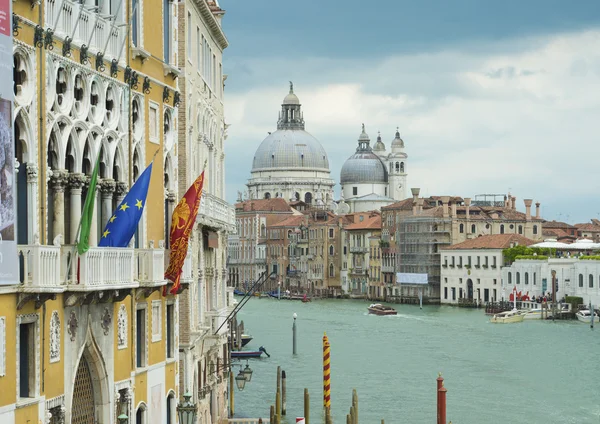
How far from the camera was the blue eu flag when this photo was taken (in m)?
9.75

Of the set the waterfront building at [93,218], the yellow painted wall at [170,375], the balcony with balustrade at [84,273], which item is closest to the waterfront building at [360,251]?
the yellow painted wall at [170,375]

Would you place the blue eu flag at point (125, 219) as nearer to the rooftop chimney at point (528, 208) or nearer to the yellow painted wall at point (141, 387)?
the yellow painted wall at point (141, 387)

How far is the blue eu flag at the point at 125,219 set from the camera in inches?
384

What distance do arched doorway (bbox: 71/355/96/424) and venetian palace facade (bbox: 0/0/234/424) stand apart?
0.05 feet

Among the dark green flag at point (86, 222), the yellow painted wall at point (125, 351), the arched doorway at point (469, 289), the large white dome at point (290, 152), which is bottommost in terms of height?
the arched doorway at point (469, 289)

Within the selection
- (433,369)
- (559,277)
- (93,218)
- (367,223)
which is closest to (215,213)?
(93,218)

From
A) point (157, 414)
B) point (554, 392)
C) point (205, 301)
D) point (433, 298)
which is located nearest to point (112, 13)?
point (157, 414)

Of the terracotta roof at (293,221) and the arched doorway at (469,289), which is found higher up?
the terracotta roof at (293,221)

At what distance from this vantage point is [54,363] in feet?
29.5

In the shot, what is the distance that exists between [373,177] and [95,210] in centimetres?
9462

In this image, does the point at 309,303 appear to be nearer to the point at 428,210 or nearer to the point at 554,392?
the point at 428,210

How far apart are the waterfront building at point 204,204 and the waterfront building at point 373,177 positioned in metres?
83.8

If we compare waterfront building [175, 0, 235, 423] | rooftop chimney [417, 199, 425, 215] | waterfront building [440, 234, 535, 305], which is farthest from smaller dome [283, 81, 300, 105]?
waterfront building [175, 0, 235, 423]

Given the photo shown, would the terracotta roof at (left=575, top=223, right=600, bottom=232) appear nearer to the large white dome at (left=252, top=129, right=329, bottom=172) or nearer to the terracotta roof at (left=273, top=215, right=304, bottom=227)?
the terracotta roof at (left=273, top=215, right=304, bottom=227)
